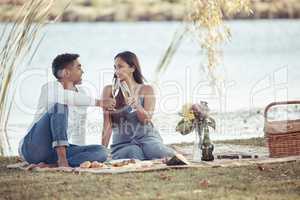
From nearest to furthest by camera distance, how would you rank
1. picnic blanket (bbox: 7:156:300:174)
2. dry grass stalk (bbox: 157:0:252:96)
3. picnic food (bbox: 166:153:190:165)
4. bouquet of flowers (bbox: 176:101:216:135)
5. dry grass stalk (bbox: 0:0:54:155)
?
picnic blanket (bbox: 7:156:300:174), picnic food (bbox: 166:153:190:165), bouquet of flowers (bbox: 176:101:216:135), dry grass stalk (bbox: 0:0:54:155), dry grass stalk (bbox: 157:0:252:96)

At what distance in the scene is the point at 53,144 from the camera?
274 inches

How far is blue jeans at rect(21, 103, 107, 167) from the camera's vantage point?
22.9 feet

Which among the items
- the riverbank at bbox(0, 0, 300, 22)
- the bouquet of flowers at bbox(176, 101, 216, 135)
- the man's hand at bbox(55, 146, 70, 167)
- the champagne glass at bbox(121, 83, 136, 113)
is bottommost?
the man's hand at bbox(55, 146, 70, 167)

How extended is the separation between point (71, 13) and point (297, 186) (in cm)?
426

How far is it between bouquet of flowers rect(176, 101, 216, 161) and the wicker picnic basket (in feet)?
1.71

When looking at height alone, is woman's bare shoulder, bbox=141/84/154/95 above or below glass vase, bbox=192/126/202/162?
above

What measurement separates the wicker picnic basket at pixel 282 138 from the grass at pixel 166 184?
414mm

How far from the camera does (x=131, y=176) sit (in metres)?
6.55

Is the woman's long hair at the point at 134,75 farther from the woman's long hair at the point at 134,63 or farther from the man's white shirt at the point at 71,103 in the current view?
the man's white shirt at the point at 71,103

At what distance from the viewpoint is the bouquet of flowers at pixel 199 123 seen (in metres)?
7.11

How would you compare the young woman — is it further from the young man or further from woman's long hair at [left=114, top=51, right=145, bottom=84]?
the young man

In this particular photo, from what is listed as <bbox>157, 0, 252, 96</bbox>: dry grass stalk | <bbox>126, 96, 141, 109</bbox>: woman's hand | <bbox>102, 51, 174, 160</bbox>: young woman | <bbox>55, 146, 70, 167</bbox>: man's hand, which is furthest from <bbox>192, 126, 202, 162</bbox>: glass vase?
<bbox>157, 0, 252, 96</bbox>: dry grass stalk

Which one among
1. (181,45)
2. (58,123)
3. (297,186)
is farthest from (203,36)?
(297,186)

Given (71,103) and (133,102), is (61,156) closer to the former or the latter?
(71,103)
